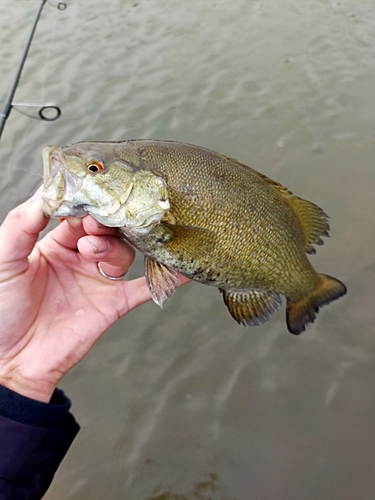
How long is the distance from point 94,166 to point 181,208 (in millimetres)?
425

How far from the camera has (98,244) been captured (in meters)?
1.88

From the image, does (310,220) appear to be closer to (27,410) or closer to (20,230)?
(20,230)

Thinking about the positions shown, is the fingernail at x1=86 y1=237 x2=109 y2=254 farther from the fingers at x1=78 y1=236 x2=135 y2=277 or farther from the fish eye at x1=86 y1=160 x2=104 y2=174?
the fish eye at x1=86 y1=160 x2=104 y2=174

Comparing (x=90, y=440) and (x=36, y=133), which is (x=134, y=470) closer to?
→ (x=90, y=440)

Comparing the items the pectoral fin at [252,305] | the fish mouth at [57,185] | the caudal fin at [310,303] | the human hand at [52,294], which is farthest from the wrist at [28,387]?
the caudal fin at [310,303]

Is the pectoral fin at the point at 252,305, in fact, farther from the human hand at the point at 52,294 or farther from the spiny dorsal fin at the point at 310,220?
the human hand at the point at 52,294

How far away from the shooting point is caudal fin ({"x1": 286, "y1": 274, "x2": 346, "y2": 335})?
7.42 feet

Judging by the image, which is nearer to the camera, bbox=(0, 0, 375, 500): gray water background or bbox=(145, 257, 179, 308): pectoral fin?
bbox=(145, 257, 179, 308): pectoral fin

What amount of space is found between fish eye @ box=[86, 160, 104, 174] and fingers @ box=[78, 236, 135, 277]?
30 cm

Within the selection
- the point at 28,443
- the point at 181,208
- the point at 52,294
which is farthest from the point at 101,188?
the point at 28,443

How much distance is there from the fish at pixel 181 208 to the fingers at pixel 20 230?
124 millimetres

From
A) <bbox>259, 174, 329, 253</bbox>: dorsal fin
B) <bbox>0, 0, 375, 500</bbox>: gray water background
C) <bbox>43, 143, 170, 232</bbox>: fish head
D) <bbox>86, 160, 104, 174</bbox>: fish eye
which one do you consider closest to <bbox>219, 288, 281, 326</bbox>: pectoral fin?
<bbox>259, 174, 329, 253</bbox>: dorsal fin

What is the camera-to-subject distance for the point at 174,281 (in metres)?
1.97

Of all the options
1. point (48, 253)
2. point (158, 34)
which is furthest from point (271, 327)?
point (158, 34)
